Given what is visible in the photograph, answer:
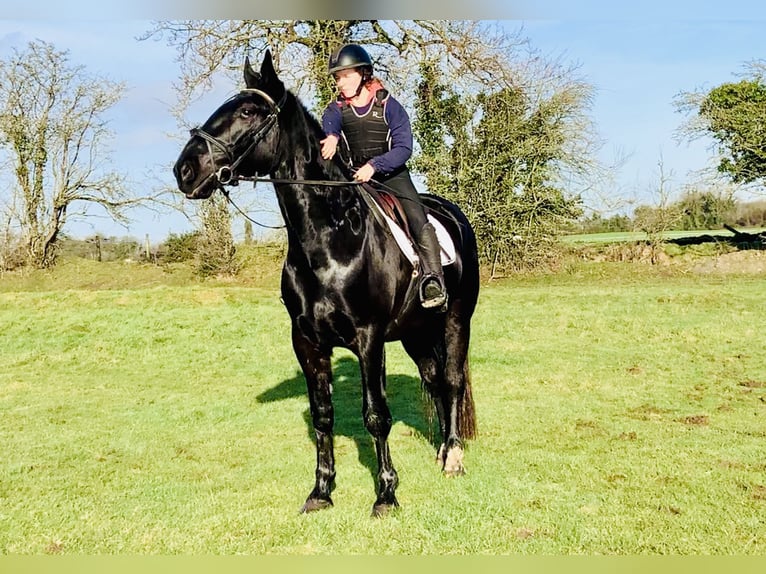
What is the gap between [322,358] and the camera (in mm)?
4812

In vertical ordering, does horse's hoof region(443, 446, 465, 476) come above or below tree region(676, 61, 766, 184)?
below

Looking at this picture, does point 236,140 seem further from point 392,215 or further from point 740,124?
point 740,124

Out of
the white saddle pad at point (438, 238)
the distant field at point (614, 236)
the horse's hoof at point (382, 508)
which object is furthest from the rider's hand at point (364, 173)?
the distant field at point (614, 236)

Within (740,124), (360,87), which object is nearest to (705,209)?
(740,124)

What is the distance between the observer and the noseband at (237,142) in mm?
4074

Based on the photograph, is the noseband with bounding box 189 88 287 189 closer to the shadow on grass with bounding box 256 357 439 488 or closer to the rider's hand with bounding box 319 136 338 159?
the rider's hand with bounding box 319 136 338 159

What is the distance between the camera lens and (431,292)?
5.11 meters

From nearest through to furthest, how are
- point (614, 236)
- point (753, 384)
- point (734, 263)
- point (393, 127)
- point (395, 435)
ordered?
point (393, 127) → point (395, 435) → point (753, 384) → point (734, 263) → point (614, 236)

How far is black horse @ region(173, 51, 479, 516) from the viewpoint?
13.6ft

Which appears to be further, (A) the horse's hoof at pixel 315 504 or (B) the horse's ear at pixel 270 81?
(A) the horse's hoof at pixel 315 504

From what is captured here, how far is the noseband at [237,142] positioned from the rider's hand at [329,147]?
1.19 feet

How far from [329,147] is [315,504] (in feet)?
7.79

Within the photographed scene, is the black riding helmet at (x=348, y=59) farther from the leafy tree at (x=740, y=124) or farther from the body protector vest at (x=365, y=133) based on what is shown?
the leafy tree at (x=740, y=124)

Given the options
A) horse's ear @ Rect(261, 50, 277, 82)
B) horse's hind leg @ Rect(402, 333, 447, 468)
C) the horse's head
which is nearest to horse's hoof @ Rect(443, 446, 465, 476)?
horse's hind leg @ Rect(402, 333, 447, 468)
